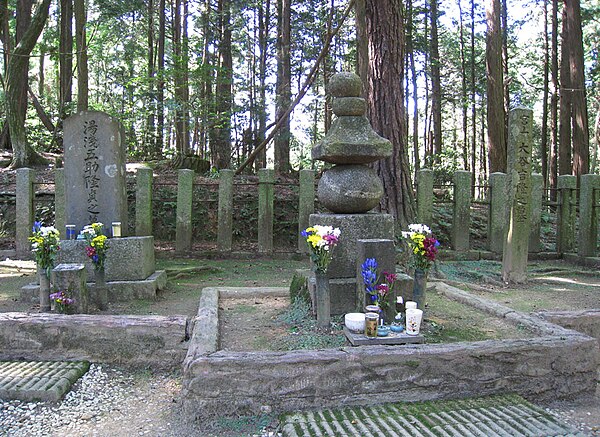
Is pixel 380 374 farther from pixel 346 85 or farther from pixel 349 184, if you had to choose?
pixel 346 85

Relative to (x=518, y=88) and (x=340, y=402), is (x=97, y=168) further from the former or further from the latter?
(x=518, y=88)

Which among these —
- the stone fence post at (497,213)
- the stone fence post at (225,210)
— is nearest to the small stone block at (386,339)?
the stone fence post at (225,210)

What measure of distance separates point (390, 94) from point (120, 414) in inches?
249

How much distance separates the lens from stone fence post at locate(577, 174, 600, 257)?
8805mm

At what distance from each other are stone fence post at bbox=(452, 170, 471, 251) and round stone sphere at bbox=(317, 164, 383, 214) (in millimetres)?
5066

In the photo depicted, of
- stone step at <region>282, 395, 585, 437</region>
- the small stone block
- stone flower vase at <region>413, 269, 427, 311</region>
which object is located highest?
stone flower vase at <region>413, 269, 427, 311</region>

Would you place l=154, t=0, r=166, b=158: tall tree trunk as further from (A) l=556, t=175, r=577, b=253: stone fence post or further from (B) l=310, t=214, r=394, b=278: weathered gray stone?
(A) l=556, t=175, r=577, b=253: stone fence post

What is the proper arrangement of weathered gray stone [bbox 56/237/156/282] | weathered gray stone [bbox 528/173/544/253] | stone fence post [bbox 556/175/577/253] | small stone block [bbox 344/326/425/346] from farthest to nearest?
1. stone fence post [bbox 556/175/577/253]
2. weathered gray stone [bbox 528/173/544/253]
3. weathered gray stone [bbox 56/237/156/282]
4. small stone block [bbox 344/326/425/346]

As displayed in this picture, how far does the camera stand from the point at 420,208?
876 cm

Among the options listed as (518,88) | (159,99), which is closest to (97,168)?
(159,99)

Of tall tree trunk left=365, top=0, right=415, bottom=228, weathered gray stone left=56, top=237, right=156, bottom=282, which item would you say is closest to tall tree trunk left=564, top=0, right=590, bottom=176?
tall tree trunk left=365, top=0, right=415, bottom=228

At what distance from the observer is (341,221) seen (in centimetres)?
446

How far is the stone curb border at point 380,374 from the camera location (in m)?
3.02

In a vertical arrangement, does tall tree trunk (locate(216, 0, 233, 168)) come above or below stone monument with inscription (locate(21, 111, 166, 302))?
above
